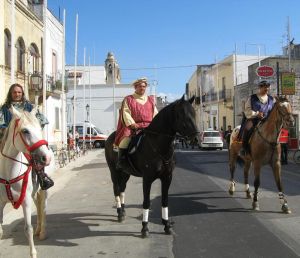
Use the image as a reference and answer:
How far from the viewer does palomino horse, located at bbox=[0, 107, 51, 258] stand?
5.53m

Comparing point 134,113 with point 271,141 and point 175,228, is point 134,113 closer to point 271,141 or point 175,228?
point 175,228

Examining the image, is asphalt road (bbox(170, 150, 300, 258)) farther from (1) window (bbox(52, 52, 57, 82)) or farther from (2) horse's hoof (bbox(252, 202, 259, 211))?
(1) window (bbox(52, 52, 57, 82))

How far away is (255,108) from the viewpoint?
9906mm

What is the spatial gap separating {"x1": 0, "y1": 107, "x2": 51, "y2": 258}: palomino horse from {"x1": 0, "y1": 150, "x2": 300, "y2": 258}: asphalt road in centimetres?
93

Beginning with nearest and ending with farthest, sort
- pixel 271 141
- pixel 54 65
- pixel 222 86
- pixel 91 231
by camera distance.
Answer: pixel 91 231 < pixel 271 141 < pixel 54 65 < pixel 222 86

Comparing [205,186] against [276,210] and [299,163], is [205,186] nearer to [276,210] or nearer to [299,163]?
[276,210]

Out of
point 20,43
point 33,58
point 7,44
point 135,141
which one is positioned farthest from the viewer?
point 33,58

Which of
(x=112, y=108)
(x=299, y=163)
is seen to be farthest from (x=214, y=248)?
(x=112, y=108)

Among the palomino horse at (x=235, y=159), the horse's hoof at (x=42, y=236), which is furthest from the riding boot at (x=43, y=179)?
the palomino horse at (x=235, y=159)

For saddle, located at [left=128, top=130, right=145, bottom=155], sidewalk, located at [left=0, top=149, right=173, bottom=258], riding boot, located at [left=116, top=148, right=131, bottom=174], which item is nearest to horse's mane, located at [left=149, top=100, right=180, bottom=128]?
saddle, located at [left=128, top=130, right=145, bottom=155]

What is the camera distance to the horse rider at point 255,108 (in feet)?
32.2

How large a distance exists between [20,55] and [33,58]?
2.54 meters

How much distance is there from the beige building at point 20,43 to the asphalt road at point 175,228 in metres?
12.1

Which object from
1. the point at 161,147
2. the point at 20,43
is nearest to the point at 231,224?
the point at 161,147
